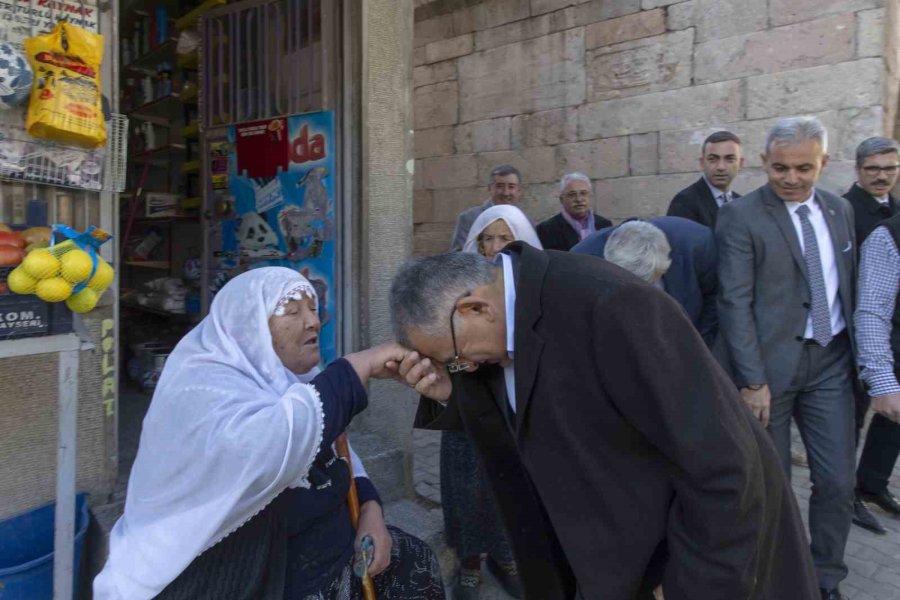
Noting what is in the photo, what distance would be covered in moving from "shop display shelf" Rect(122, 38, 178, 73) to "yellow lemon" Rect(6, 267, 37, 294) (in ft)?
12.0

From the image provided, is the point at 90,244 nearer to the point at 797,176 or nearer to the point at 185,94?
the point at 797,176

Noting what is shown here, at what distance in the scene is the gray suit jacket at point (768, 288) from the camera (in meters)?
2.74

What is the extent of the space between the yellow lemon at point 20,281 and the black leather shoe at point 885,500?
14.0 ft

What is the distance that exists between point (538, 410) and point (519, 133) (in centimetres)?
515

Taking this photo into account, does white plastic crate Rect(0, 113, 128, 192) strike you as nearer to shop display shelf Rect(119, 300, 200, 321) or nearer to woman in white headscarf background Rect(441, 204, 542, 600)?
woman in white headscarf background Rect(441, 204, 542, 600)

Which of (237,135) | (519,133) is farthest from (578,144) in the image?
(237,135)

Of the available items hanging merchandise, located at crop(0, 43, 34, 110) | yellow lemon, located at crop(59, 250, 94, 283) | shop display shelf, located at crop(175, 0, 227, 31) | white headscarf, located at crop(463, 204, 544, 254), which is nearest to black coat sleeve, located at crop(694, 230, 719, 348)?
white headscarf, located at crop(463, 204, 544, 254)

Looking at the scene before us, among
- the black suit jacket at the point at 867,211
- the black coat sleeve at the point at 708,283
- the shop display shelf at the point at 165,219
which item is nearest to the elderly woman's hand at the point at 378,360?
the black coat sleeve at the point at 708,283

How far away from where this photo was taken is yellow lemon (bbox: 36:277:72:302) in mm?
2045

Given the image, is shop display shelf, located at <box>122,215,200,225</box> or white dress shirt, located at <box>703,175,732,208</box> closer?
white dress shirt, located at <box>703,175,732,208</box>

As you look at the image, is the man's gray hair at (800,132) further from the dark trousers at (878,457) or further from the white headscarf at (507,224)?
the dark trousers at (878,457)

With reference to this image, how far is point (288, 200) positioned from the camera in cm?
393

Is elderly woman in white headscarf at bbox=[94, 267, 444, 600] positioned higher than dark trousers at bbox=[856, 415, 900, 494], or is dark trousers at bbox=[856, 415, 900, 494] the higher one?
elderly woman in white headscarf at bbox=[94, 267, 444, 600]

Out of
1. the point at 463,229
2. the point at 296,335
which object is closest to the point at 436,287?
the point at 296,335
